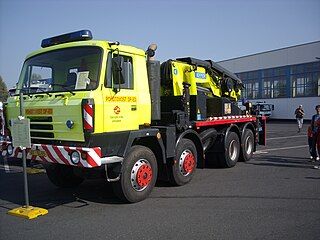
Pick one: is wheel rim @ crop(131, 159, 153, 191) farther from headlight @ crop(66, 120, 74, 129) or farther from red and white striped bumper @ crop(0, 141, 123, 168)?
headlight @ crop(66, 120, 74, 129)

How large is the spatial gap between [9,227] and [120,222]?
5.31 ft

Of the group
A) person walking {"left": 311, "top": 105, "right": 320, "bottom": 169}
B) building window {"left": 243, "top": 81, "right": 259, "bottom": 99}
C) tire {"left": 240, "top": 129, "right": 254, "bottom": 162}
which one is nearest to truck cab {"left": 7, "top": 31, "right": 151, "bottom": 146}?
tire {"left": 240, "top": 129, "right": 254, "bottom": 162}

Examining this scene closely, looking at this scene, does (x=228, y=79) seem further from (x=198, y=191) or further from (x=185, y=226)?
(x=185, y=226)

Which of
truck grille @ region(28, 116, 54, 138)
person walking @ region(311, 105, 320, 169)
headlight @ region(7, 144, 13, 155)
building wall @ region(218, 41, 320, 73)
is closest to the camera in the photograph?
truck grille @ region(28, 116, 54, 138)

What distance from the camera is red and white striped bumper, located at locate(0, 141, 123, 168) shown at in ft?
17.6

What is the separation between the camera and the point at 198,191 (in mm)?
7043

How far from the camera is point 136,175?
6219mm

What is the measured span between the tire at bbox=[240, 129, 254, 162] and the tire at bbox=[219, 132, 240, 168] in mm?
329

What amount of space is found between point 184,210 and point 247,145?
5714mm

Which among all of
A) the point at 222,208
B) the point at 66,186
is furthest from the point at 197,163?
the point at 66,186

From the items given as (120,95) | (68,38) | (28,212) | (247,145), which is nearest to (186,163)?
(120,95)

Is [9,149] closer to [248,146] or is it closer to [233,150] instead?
[233,150]

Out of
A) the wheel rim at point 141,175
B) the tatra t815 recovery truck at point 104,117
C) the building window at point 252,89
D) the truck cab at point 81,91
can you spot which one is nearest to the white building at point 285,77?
the building window at point 252,89

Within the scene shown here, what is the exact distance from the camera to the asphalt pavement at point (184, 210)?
15.6 ft
